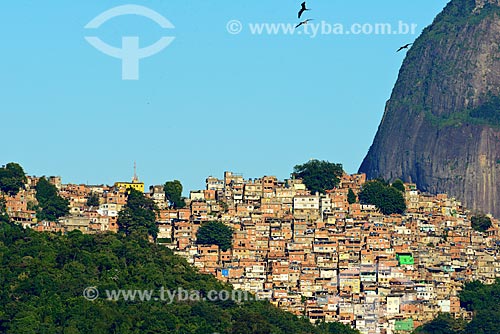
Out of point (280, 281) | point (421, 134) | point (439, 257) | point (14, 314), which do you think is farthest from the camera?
point (421, 134)

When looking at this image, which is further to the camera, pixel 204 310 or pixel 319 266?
pixel 319 266

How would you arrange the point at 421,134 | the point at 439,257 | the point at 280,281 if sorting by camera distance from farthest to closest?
the point at 421,134 → the point at 439,257 → the point at 280,281

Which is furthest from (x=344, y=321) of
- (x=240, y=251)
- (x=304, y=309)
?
(x=240, y=251)

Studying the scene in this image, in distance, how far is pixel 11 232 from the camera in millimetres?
111125

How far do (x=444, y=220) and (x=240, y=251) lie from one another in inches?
807

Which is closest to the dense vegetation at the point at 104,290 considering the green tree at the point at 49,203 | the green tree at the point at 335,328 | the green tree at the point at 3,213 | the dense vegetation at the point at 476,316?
the green tree at the point at 335,328

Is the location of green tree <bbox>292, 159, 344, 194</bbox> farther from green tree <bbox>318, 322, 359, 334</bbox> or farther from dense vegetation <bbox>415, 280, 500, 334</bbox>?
green tree <bbox>318, 322, 359, 334</bbox>

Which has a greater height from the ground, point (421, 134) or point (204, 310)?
point (421, 134)

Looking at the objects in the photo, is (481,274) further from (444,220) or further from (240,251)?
(240,251)

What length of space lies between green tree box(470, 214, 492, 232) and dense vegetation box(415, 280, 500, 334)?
16192 millimetres

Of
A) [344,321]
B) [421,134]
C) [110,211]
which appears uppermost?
[421,134]

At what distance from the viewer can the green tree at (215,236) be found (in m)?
117

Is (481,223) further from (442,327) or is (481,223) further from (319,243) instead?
(442,327)

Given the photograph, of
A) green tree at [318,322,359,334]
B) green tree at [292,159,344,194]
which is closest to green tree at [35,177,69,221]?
green tree at [292,159,344,194]
